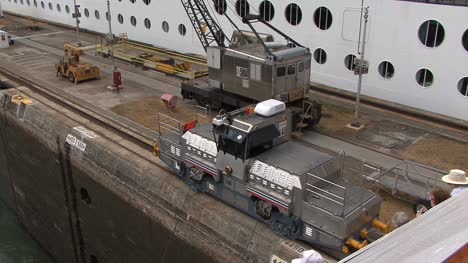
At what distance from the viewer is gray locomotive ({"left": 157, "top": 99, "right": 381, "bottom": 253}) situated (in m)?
11.4

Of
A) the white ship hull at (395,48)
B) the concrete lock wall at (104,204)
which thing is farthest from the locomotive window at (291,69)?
the concrete lock wall at (104,204)

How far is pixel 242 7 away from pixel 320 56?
6267 mm

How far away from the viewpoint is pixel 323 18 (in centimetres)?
2394

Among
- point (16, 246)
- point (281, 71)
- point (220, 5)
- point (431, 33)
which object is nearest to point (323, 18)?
point (431, 33)

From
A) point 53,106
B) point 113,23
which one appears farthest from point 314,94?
point 113,23

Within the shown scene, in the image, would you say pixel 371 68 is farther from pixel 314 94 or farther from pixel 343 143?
pixel 343 143

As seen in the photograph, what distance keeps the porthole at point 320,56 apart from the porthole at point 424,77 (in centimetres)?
523

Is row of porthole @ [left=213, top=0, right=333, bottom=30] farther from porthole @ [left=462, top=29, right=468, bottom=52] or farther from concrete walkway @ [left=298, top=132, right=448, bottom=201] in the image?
concrete walkway @ [left=298, top=132, right=448, bottom=201]

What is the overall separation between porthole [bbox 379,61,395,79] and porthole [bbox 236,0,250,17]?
30.4 ft

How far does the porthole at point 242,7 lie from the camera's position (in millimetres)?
27328

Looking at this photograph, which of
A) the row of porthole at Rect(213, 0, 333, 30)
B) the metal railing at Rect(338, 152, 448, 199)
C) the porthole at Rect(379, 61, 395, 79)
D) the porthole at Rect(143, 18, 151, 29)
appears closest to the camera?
the metal railing at Rect(338, 152, 448, 199)

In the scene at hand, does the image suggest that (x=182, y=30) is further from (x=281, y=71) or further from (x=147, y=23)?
(x=281, y=71)

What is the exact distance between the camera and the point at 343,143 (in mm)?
18750

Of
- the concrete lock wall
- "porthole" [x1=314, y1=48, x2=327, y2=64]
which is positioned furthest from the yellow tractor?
"porthole" [x1=314, y1=48, x2=327, y2=64]
